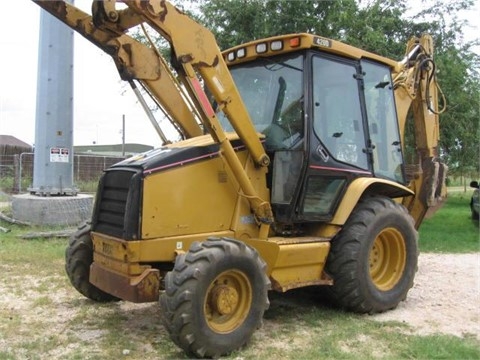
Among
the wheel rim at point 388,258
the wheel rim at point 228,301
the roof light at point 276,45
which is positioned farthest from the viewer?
the wheel rim at point 388,258

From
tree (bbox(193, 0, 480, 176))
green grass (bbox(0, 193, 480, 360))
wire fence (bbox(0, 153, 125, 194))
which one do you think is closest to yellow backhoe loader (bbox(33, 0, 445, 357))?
green grass (bbox(0, 193, 480, 360))

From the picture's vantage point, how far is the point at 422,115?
724 centimetres

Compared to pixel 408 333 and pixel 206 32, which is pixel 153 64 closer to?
pixel 206 32

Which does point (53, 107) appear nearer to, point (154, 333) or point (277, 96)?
point (277, 96)

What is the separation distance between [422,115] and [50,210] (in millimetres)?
7062

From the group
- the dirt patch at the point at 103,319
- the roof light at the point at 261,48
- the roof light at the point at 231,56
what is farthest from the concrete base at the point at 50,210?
the roof light at the point at 261,48

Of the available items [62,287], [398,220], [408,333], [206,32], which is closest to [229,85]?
[206,32]

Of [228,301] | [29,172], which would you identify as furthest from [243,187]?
[29,172]

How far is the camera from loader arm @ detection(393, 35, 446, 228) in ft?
22.6

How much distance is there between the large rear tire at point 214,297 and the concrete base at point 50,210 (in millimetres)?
6931

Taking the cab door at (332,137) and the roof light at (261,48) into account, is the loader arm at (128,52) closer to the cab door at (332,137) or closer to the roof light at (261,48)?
the roof light at (261,48)

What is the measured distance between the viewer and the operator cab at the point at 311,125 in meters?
5.32

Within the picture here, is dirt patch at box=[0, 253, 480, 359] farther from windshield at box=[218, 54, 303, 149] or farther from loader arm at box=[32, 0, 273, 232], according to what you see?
windshield at box=[218, 54, 303, 149]

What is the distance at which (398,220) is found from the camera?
584 centimetres
